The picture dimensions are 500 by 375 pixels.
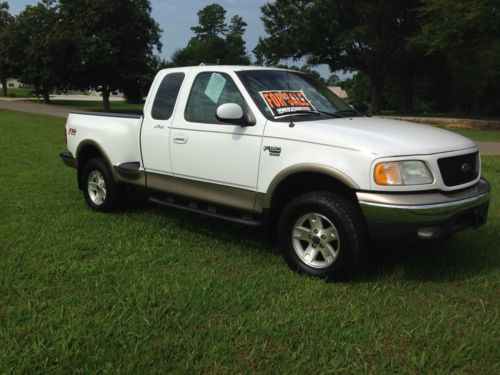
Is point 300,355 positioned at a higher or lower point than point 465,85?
lower

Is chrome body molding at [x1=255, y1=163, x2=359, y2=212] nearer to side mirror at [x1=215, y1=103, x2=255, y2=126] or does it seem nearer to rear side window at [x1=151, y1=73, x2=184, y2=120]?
side mirror at [x1=215, y1=103, x2=255, y2=126]

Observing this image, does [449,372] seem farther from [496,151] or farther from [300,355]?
[496,151]

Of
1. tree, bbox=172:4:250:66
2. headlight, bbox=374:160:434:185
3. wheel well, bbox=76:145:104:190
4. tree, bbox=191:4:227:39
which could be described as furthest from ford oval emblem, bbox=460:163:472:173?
tree, bbox=191:4:227:39

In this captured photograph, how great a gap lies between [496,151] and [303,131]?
37.6 feet

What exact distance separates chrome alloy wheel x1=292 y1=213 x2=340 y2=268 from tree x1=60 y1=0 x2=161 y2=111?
36047 mm

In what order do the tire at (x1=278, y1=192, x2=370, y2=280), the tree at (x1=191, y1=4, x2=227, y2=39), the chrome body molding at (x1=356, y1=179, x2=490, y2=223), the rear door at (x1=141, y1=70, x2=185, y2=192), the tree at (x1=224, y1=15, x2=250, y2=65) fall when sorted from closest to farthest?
the chrome body molding at (x1=356, y1=179, x2=490, y2=223) < the tire at (x1=278, y1=192, x2=370, y2=280) < the rear door at (x1=141, y1=70, x2=185, y2=192) < the tree at (x1=224, y1=15, x2=250, y2=65) < the tree at (x1=191, y1=4, x2=227, y2=39)

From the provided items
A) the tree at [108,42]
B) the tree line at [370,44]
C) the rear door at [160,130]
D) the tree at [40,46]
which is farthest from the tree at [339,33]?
the rear door at [160,130]

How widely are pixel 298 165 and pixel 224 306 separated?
1295 mm

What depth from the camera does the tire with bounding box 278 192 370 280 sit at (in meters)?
4.04

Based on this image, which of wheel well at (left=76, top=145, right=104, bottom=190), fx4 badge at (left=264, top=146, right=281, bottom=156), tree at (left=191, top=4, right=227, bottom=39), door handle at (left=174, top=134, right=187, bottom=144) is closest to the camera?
fx4 badge at (left=264, top=146, right=281, bottom=156)

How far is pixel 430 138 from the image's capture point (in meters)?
4.21

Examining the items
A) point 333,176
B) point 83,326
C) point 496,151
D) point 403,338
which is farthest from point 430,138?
point 496,151

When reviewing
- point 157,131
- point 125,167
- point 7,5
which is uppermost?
point 7,5

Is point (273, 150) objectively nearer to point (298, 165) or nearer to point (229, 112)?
point (298, 165)
